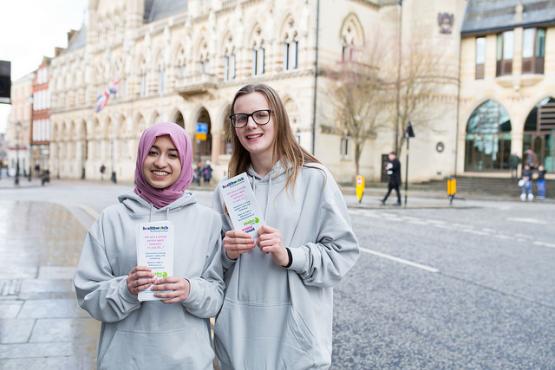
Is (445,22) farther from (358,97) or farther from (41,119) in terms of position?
(41,119)

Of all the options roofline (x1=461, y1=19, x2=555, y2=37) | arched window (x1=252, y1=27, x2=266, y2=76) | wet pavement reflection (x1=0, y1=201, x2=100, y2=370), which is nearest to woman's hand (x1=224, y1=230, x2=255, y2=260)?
wet pavement reflection (x1=0, y1=201, x2=100, y2=370)

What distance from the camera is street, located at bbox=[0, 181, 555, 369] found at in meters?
3.97

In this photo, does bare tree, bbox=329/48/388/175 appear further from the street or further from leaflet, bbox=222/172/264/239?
leaflet, bbox=222/172/264/239

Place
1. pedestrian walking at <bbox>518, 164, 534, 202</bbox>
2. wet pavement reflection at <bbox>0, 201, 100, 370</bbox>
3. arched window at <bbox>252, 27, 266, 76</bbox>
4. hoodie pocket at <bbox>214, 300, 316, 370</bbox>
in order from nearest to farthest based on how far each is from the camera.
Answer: hoodie pocket at <bbox>214, 300, 316, 370</bbox>, wet pavement reflection at <bbox>0, 201, 100, 370</bbox>, pedestrian walking at <bbox>518, 164, 534, 202</bbox>, arched window at <bbox>252, 27, 266, 76</bbox>

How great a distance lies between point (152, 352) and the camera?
2.12m

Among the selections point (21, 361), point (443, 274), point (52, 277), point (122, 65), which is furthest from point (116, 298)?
point (122, 65)

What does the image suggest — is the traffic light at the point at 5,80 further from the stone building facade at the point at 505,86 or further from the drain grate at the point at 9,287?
the stone building facade at the point at 505,86

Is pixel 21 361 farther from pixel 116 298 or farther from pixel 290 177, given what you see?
pixel 290 177

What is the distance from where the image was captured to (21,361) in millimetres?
3475

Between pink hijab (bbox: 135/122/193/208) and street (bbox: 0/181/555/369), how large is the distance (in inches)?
71.6

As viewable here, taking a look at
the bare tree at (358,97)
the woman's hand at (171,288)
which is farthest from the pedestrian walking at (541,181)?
the woman's hand at (171,288)

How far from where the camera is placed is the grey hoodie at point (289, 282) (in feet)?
7.17

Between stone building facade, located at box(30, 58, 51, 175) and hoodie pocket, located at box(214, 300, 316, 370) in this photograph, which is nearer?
hoodie pocket, located at box(214, 300, 316, 370)

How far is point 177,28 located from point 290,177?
135 feet
